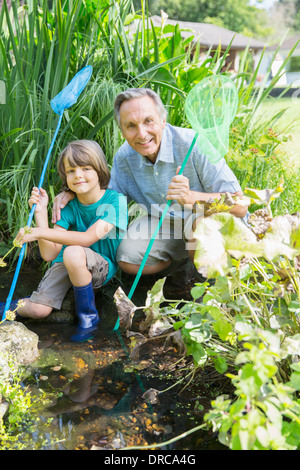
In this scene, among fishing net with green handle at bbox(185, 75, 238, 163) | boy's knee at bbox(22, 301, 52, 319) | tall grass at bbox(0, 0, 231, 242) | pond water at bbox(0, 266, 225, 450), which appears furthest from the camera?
tall grass at bbox(0, 0, 231, 242)

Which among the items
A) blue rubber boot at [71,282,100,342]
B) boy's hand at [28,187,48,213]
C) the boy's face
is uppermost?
the boy's face

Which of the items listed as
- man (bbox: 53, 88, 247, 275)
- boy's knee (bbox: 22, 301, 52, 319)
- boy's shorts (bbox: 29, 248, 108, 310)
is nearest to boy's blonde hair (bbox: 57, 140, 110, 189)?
man (bbox: 53, 88, 247, 275)

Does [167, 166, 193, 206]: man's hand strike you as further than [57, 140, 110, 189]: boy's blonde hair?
No

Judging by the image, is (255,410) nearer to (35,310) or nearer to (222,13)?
(35,310)

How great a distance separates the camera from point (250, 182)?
10.5 feet

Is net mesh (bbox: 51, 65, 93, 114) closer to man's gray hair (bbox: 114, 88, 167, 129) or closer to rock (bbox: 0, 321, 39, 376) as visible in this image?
man's gray hair (bbox: 114, 88, 167, 129)

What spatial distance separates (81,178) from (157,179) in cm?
41

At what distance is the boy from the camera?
221 centimetres

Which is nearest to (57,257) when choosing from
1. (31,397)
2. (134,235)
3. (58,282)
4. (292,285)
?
(58,282)

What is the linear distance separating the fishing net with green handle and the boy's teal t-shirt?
2.00 feet

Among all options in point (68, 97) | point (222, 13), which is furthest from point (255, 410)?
point (222, 13)

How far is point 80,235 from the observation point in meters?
2.27

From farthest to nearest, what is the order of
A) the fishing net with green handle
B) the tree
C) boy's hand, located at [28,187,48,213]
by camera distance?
the tree, boy's hand, located at [28,187,48,213], the fishing net with green handle

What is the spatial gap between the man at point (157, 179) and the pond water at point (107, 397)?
62 cm
